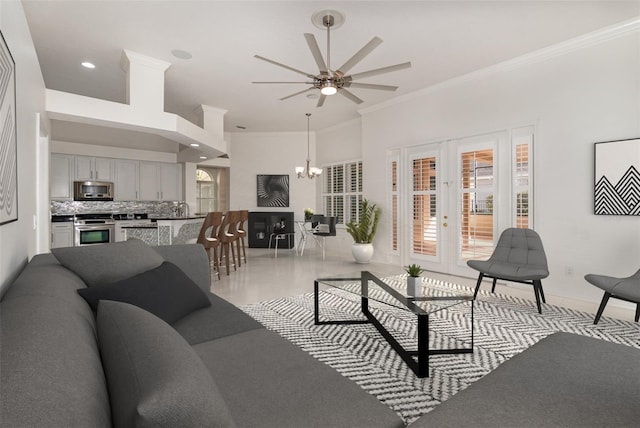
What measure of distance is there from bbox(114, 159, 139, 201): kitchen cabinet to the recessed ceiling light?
4505 mm

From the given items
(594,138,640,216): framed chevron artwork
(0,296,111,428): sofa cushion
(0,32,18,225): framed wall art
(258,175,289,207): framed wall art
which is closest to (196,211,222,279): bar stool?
(0,32,18,225): framed wall art

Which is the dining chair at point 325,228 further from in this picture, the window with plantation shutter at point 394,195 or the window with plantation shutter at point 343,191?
the window with plantation shutter at point 394,195

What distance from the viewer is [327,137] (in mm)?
8469

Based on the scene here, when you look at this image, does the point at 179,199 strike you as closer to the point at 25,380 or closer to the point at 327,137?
the point at 327,137

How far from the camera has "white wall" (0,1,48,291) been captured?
6.05 feet

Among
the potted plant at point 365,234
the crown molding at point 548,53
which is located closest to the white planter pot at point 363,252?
the potted plant at point 365,234

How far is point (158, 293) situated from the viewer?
186 cm

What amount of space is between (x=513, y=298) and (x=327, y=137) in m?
5.67

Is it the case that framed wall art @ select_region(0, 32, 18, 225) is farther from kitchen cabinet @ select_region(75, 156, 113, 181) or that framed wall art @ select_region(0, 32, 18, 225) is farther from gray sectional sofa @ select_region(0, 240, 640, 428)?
kitchen cabinet @ select_region(75, 156, 113, 181)

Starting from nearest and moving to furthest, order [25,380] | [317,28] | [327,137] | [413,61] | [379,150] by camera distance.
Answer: [25,380] → [317,28] → [413,61] → [379,150] → [327,137]

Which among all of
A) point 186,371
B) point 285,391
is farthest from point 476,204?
point 186,371

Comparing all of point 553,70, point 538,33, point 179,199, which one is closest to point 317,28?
point 538,33

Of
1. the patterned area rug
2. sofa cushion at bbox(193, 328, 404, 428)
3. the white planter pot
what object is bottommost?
the patterned area rug

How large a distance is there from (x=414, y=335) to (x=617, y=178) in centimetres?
296
